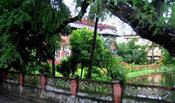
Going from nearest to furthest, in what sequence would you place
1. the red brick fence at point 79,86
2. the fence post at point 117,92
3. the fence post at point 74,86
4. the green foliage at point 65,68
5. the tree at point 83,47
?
the fence post at point 117,92
the red brick fence at point 79,86
the fence post at point 74,86
the tree at point 83,47
the green foliage at point 65,68

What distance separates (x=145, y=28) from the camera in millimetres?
5184

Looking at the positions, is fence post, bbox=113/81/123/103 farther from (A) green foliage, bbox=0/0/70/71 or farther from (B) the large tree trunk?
(B) the large tree trunk

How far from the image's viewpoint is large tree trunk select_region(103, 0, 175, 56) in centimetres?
494

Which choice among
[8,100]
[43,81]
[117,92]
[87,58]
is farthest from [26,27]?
[117,92]

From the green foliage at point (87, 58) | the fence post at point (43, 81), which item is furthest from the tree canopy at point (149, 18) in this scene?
the green foliage at point (87, 58)

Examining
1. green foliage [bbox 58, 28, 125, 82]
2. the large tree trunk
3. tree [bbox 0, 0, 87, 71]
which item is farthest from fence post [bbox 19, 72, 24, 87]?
the large tree trunk

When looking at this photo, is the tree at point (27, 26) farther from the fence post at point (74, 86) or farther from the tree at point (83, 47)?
the fence post at point (74, 86)

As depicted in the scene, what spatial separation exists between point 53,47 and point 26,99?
3.07m

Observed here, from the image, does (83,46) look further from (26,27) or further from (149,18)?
(149,18)

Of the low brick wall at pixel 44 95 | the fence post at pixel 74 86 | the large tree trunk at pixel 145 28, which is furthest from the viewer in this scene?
the fence post at pixel 74 86

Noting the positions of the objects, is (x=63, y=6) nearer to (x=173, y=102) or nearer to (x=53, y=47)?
(x=53, y=47)

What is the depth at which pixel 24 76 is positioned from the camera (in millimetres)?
16859

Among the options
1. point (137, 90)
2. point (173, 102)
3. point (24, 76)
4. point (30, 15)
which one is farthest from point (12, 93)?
point (173, 102)

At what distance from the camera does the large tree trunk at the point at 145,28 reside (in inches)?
194
